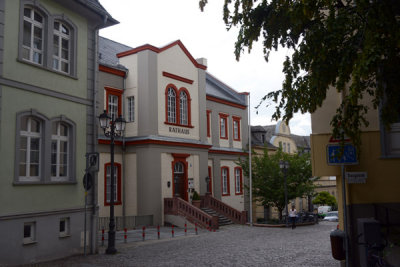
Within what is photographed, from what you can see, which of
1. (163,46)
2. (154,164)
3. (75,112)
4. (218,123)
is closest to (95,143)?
(75,112)

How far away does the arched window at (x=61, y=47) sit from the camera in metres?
14.9

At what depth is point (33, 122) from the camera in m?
13.9

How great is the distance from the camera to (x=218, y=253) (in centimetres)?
1556

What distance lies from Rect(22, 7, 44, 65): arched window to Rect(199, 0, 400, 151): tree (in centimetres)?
778

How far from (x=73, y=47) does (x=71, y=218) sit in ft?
20.7

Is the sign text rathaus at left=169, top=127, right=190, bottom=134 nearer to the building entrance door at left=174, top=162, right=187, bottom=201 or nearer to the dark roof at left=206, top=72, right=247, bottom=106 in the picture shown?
the building entrance door at left=174, top=162, right=187, bottom=201

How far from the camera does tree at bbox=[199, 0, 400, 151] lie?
6.75m

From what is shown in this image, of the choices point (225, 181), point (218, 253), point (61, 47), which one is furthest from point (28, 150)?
point (225, 181)

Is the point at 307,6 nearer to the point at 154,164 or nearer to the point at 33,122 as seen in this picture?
the point at 33,122

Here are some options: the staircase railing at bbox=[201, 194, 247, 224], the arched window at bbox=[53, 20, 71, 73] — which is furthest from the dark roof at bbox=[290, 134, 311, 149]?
the arched window at bbox=[53, 20, 71, 73]

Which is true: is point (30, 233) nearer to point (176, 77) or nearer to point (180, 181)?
point (180, 181)

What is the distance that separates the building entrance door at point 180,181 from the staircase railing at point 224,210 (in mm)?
1745

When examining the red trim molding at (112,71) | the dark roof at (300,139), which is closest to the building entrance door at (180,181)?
the red trim molding at (112,71)

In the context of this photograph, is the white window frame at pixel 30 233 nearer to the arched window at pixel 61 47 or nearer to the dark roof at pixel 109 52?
the arched window at pixel 61 47
